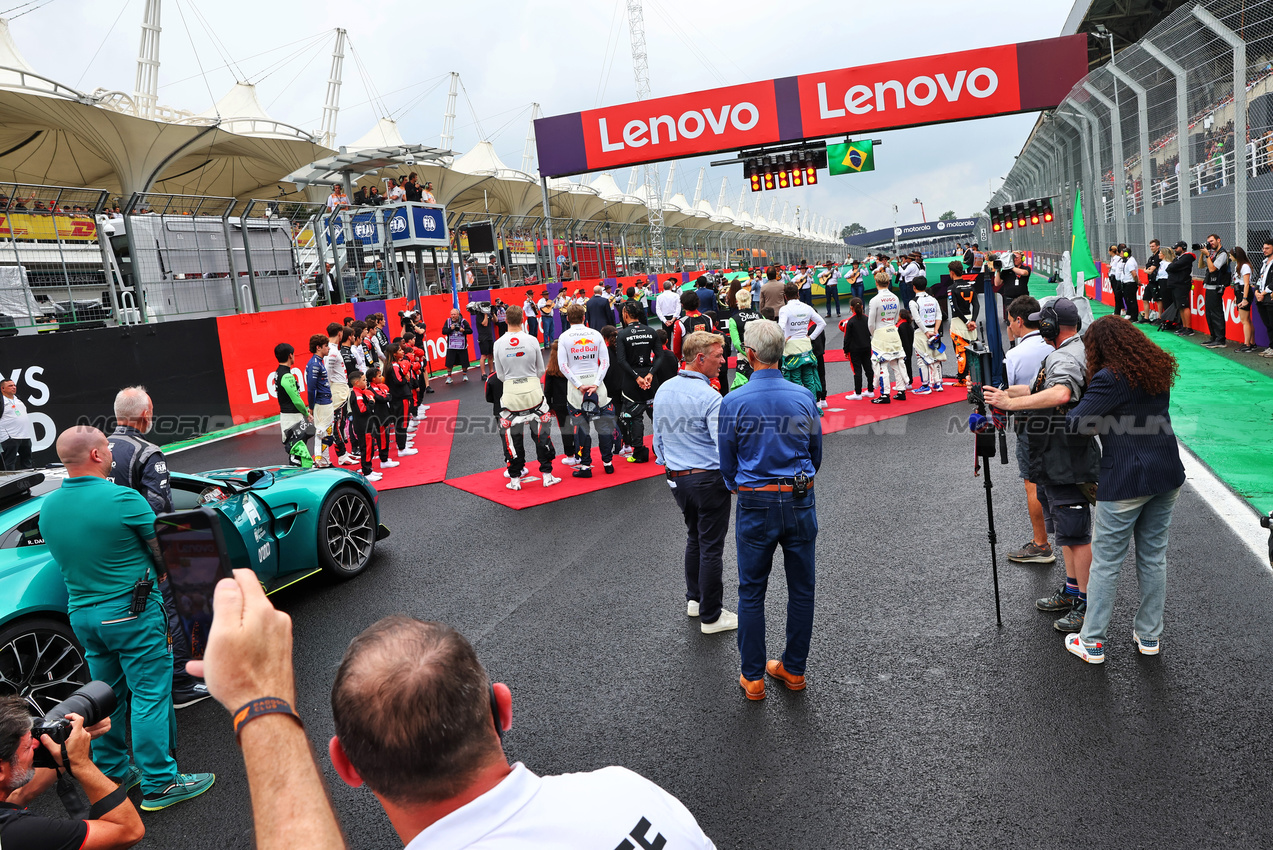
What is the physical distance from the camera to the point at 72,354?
1249cm

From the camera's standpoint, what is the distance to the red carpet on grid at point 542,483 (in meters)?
8.77

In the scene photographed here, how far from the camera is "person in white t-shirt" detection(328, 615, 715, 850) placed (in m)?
1.29

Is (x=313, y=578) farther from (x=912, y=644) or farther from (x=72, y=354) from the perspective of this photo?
(x=72, y=354)

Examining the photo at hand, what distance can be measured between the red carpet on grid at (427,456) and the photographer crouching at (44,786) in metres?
7.42

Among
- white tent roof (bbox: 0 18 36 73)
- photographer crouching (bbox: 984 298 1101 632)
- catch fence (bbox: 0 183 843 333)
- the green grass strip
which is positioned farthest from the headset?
white tent roof (bbox: 0 18 36 73)

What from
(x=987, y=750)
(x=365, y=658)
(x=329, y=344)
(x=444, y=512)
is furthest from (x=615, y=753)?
(x=329, y=344)

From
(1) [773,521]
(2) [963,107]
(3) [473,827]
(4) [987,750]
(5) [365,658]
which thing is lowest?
(4) [987,750]

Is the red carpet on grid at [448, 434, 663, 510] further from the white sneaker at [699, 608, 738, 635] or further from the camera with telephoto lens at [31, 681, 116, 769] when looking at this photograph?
the camera with telephoto lens at [31, 681, 116, 769]

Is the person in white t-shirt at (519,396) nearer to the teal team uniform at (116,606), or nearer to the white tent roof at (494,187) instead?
the teal team uniform at (116,606)

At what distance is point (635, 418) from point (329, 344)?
4131mm

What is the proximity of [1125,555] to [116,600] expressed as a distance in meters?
4.91

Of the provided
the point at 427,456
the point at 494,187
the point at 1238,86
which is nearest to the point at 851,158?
the point at 1238,86

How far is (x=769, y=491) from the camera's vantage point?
414cm

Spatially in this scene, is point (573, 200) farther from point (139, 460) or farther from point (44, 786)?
point (44, 786)
